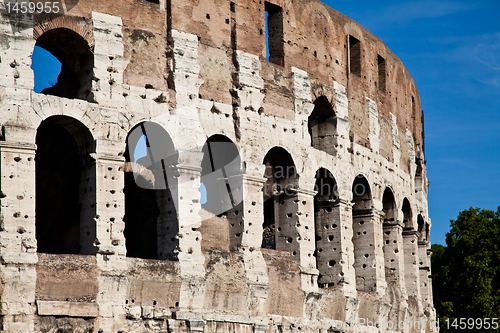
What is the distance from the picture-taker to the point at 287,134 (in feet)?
57.8

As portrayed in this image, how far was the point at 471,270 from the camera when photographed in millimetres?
27891

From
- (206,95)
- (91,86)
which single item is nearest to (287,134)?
(206,95)

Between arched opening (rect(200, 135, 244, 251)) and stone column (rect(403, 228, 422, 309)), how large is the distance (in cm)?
786

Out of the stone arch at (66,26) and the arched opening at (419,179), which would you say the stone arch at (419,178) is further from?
the stone arch at (66,26)

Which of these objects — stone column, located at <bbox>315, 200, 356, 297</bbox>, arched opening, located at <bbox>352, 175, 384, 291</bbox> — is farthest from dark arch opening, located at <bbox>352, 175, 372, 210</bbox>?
stone column, located at <bbox>315, 200, 356, 297</bbox>

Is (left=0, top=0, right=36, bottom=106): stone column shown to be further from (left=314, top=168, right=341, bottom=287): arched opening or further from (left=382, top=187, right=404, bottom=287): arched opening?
(left=382, top=187, right=404, bottom=287): arched opening

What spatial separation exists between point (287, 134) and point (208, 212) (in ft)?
8.06

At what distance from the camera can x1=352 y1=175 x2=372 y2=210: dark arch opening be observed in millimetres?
20406

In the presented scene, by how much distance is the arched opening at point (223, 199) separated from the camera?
1644 centimetres

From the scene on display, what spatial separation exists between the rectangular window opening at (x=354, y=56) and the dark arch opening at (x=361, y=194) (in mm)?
2823

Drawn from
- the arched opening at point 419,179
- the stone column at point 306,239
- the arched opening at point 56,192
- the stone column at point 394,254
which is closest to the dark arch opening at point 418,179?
the arched opening at point 419,179

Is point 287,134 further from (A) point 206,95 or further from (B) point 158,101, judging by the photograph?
(B) point 158,101

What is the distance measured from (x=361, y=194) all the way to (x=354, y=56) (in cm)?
363

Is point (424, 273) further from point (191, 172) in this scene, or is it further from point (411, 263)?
point (191, 172)
